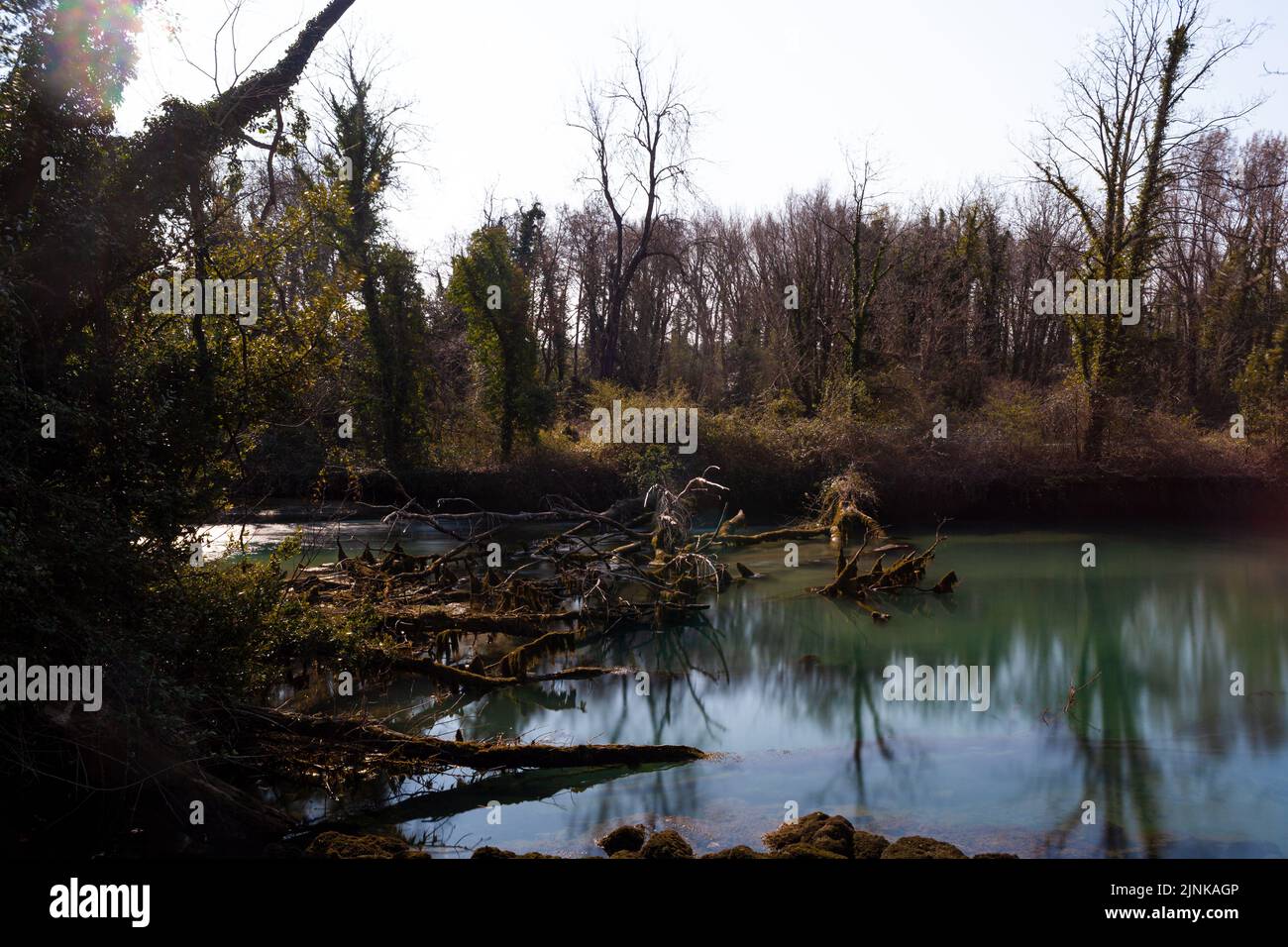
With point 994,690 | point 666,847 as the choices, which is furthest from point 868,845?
point 994,690

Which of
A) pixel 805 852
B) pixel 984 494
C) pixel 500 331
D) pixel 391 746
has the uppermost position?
pixel 500 331

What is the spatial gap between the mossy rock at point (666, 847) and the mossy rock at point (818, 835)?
0.71 m

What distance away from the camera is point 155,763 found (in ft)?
22.7

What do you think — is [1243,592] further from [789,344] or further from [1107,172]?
[789,344]

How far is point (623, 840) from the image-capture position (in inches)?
286

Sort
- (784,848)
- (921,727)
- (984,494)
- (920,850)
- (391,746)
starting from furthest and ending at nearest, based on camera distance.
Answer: (984,494) < (921,727) < (391,746) < (784,848) < (920,850)

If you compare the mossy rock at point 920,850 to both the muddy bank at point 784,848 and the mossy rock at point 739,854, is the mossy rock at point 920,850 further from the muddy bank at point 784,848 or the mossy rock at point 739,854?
the mossy rock at point 739,854

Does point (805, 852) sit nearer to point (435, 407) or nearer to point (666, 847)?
point (666, 847)

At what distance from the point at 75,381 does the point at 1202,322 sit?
38.8 m

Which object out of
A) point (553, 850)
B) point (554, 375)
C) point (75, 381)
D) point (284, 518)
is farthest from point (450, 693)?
point (554, 375)

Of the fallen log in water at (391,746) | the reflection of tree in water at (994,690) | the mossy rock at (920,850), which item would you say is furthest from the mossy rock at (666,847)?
the fallen log in water at (391,746)

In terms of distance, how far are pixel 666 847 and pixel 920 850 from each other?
177 centimetres

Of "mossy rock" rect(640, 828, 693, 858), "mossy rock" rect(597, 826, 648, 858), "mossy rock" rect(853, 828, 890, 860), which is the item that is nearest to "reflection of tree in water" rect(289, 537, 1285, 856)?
"mossy rock" rect(597, 826, 648, 858)

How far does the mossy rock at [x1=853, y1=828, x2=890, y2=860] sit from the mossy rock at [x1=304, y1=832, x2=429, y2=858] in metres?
3.04
